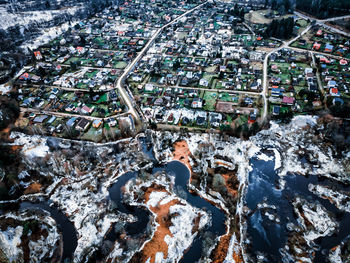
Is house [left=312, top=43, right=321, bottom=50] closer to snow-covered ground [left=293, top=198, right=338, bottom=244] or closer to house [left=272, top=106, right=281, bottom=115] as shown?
house [left=272, top=106, right=281, bottom=115]

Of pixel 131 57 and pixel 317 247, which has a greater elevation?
pixel 131 57

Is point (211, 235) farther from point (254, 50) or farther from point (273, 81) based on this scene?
point (254, 50)

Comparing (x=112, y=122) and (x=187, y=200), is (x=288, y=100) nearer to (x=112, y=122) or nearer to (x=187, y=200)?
(x=187, y=200)

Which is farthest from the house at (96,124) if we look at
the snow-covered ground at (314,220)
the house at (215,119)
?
the snow-covered ground at (314,220)

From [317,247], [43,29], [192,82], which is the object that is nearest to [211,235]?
[317,247]

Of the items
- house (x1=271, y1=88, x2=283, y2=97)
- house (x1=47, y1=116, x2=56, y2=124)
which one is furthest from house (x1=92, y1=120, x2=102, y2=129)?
house (x1=271, y1=88, x2=283, y2=97)

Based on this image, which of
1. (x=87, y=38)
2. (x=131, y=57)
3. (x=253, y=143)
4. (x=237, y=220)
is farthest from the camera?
(x=87, y=38)
